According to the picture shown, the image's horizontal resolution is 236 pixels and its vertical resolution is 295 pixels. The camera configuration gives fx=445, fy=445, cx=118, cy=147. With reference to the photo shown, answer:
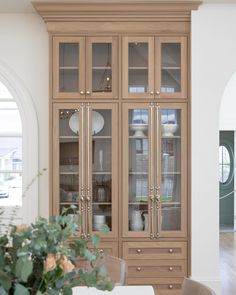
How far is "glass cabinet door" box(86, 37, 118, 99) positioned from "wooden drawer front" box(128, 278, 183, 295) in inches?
70.3

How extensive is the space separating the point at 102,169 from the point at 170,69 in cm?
116

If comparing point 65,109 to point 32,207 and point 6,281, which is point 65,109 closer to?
point 32,207

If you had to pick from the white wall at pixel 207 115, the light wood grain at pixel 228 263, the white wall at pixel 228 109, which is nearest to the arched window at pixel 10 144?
the white wall at pixel 207 115

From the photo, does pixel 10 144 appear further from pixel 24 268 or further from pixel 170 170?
pixel 24 268

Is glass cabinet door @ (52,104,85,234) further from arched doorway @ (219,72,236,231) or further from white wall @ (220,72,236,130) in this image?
arched doorway @ (219,72,236,231)

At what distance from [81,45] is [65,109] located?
24.7 inches

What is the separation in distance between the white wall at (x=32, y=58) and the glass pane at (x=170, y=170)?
3.84 feet

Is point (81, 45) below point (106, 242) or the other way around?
the other way around

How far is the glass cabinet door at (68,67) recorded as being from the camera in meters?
4.20

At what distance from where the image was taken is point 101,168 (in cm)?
426

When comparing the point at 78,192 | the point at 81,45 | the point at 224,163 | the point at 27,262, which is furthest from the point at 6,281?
the point at 224,163

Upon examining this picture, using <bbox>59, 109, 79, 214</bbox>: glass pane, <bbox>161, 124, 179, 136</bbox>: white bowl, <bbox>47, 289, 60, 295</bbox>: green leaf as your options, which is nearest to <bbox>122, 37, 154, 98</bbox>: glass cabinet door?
<bbox>161, 124, 179, 136</bbox>: white bowl

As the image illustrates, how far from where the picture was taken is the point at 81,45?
13.9 feet

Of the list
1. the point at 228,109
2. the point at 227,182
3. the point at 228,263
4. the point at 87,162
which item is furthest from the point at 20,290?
the point at 227,182
